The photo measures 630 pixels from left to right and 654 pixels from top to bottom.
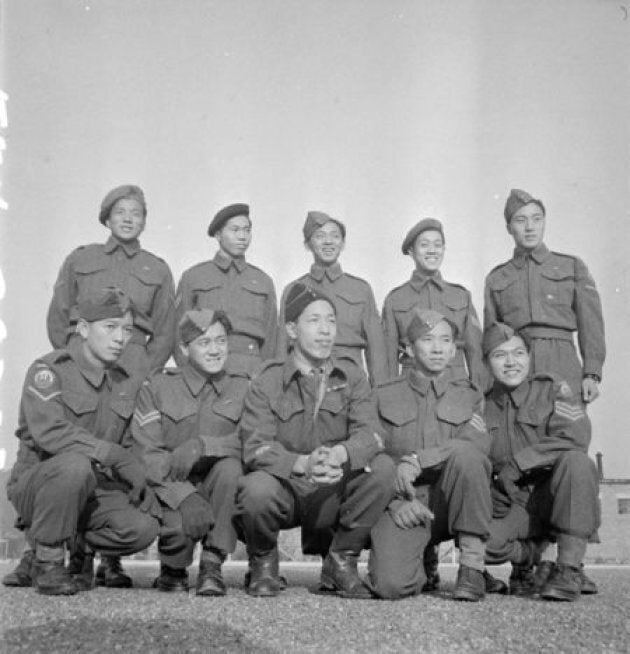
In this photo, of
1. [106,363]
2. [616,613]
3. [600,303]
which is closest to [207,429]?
[106,363]

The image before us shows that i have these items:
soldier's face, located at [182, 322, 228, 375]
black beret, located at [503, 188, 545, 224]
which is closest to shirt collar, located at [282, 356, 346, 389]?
soldier's face, located at [182, 322, 228, 375]

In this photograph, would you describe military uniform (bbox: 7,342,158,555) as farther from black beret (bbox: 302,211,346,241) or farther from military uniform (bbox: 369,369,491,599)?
black beret (bbox: 302,211,346,241)

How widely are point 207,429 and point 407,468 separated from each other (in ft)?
3.34

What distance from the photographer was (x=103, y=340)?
14.4 ft

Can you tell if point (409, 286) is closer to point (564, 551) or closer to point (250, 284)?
point (250, 284)

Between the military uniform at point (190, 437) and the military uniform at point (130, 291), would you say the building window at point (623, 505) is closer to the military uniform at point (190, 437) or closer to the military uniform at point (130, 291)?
the military uniform at point (130, 291)

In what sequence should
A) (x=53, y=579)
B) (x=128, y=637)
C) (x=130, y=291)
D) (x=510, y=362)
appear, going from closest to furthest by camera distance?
1. (x=128, y=637)
2. (x=53, y=579)
3. (x=510, y=362)
4. (x=130, y=291)

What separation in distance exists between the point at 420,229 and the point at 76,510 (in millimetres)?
2759

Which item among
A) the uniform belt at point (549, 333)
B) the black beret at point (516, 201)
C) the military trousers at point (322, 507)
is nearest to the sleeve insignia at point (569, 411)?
the uniform belt at point (549, 333)

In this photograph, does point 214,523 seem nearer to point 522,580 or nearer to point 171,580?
point 171,580

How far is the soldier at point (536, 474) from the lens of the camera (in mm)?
4215

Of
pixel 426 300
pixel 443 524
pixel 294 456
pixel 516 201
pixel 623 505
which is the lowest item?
pixel 623 505

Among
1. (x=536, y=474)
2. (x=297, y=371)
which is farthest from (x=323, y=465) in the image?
(x=536, y=474)

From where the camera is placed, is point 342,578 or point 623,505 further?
point 623,505
